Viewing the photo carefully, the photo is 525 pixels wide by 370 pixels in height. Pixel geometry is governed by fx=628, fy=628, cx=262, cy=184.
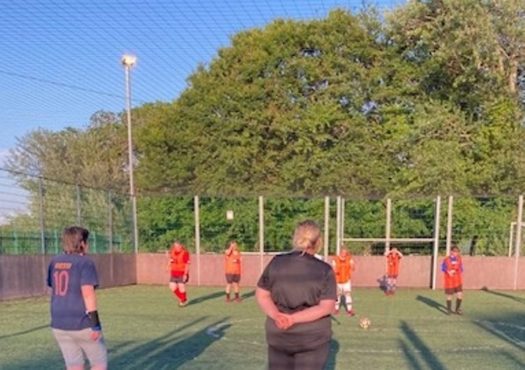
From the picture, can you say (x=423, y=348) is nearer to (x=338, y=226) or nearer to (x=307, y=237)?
(x=307, y=237)

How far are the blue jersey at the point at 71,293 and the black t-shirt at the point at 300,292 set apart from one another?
6.06 feet

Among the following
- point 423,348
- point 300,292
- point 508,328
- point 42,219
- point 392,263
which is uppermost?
point 42,219

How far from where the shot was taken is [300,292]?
4.56m

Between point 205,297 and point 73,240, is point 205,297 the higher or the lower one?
the higher one

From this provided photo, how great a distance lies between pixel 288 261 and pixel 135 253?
20692 millimetres

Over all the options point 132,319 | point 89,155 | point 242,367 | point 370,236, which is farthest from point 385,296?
point 89,155

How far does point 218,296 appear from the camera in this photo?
1966cm

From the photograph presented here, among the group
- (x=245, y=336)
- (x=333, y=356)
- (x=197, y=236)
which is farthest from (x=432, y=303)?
(x=197, y=236)

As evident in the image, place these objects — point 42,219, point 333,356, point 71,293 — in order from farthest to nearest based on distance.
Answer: point 42,219 → point 333,356 → point 71,293

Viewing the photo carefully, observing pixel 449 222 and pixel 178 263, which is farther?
pixel 449 222

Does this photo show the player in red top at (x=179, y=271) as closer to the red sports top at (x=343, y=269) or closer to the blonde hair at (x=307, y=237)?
the red sports top at (x=343, y=269)

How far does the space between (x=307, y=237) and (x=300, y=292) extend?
1.36 ft

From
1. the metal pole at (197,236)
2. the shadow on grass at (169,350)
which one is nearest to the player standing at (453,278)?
the shadow on grass at (169,350)

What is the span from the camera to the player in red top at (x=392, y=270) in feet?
68.6
